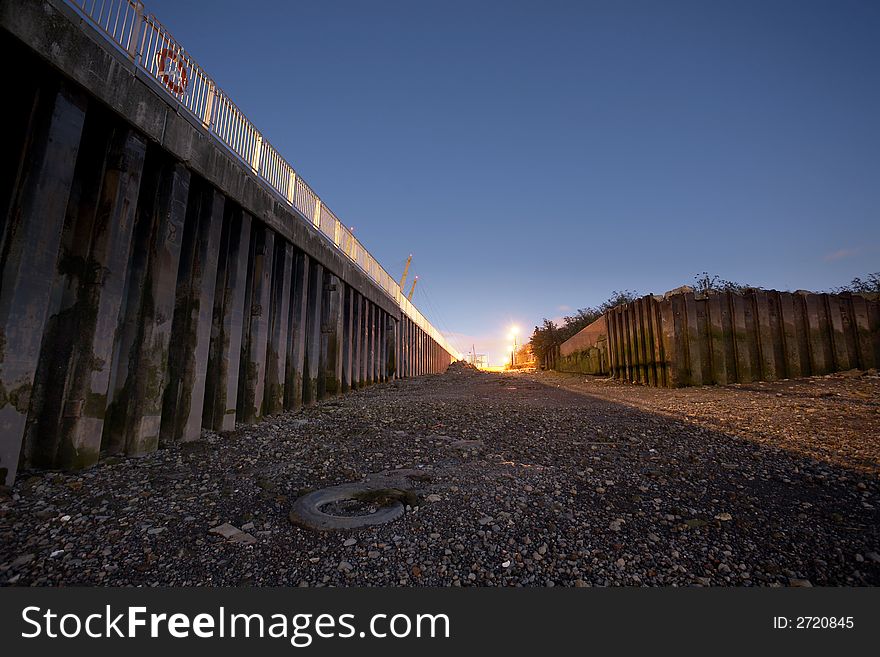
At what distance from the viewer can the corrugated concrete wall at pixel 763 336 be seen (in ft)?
32.9

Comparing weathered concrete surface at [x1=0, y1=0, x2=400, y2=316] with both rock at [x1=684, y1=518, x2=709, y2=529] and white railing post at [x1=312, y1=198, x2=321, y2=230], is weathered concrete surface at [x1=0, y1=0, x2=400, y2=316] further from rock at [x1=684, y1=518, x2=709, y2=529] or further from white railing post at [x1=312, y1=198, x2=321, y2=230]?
rock at [x1=684, y1=518, x2=709, y2=529]

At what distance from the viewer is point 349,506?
336cm

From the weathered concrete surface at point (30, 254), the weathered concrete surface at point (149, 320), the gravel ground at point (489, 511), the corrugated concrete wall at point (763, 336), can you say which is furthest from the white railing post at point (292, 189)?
the corrugated concrete wall at point (763, 336)

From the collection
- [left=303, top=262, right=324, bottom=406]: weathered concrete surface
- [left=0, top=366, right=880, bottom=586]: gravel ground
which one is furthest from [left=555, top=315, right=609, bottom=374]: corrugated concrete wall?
[left=303, top=262, right=324, bottom=406]: weathered concrete surface

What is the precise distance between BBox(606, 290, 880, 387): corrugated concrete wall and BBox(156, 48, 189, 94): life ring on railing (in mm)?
11502

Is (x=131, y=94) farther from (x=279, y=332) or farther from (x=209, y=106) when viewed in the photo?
(x=279, y=332)

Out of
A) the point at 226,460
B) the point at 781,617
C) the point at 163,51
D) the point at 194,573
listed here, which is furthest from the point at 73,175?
the point at 781,617

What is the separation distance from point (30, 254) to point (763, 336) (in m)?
13.9

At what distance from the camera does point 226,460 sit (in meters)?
4.45

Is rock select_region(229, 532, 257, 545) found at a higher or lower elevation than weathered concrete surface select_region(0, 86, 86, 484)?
lower

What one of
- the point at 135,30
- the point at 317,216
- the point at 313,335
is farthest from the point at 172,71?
the point at 313,335

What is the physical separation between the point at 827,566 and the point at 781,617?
0.62 metres

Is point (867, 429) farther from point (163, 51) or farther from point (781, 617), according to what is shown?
point (163, 51)

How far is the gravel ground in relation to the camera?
7.65 feet
